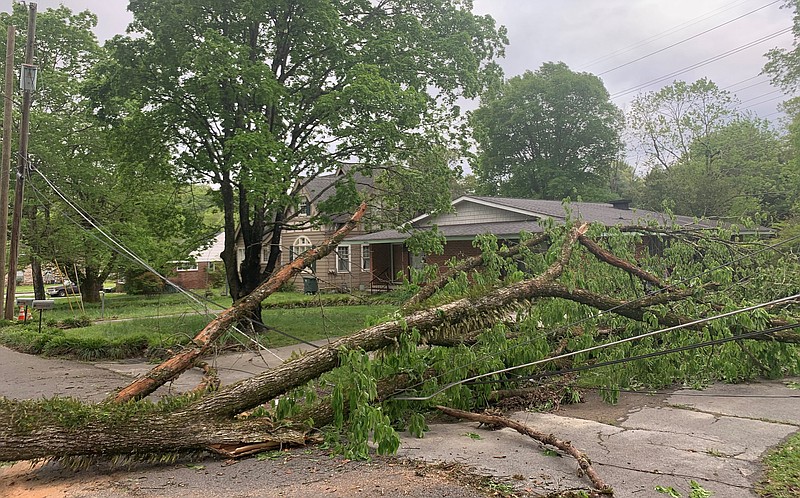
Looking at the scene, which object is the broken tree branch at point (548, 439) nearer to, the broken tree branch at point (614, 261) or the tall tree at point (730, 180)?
the broken tree branch at point (614, 261)

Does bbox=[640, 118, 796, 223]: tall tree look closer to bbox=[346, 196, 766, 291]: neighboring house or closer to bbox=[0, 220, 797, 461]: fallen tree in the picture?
bbox=[346, 196, 766, 291]: neighboring house

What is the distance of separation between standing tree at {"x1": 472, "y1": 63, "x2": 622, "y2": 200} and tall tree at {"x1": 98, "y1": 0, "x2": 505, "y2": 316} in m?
25.1

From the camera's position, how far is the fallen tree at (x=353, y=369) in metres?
4.22

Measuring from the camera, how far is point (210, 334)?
230 inches

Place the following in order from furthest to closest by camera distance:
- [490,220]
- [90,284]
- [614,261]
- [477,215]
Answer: [90,284] → [477,215] → [490,220] → [614,261]

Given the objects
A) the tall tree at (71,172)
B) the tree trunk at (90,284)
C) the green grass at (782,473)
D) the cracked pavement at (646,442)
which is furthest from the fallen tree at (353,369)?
the tree trunk at (90,284)

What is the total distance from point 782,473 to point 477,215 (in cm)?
1543

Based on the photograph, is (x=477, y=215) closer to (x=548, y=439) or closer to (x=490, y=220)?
(x=490, y=220)

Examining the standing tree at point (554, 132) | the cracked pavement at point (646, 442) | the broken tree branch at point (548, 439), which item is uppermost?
the standing tree at point (554, 132)

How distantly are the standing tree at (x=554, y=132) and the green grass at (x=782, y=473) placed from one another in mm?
33661

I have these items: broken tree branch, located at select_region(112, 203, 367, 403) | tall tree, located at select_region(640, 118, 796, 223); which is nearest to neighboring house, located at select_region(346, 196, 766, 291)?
tall tree, located at select_region(640, 118, 796, 223)

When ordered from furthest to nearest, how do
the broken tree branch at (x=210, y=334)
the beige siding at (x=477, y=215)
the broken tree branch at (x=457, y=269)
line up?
the beige siding at (x=477, y=215) → the broken tree branch at (x=457, y=269) → the broken tree branch at (x=210, y=334)

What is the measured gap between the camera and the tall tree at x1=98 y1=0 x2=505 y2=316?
1096cm

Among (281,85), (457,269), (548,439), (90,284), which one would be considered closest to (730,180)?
(281,85)
